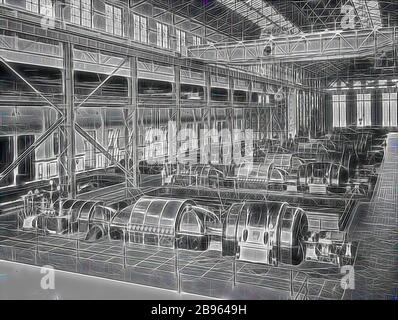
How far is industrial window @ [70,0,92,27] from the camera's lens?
9.16m

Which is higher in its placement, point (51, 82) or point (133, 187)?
point (51, 82)

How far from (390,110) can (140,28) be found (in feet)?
15.0

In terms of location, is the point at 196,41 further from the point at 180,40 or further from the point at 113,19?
the point at 113,19

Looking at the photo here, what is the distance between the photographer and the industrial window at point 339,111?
22.5 feet

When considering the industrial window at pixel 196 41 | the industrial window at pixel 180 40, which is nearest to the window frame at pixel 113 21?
the industrial window at pixel 180 40

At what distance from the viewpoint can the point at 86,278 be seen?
7539 millimetres

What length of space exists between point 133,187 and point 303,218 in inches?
140

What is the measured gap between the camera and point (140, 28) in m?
8.72

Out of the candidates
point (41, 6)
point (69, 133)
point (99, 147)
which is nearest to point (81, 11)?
point (41, 6)

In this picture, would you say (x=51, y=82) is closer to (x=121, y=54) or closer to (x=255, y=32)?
(x=121, y=54)

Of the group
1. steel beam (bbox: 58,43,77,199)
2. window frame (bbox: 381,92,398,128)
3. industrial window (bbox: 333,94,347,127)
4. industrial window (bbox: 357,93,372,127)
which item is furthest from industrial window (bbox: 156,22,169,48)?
window frame (bbox: 381,92,398,128)

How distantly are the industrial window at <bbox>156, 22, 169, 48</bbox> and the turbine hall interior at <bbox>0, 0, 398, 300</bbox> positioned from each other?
0.04 metres

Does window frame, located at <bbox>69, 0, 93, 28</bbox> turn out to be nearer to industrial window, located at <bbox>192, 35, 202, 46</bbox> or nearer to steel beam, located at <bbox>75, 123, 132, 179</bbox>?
steel beam, located at <bbox>75, 123, 132, 179</bbox>
